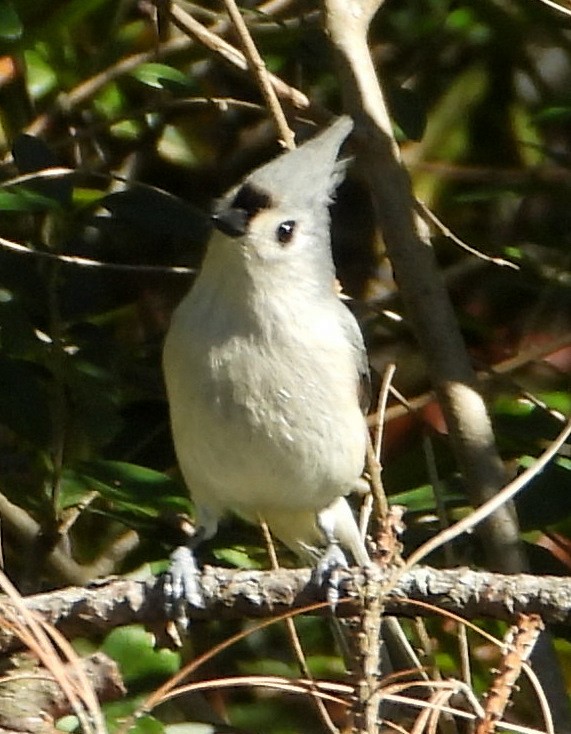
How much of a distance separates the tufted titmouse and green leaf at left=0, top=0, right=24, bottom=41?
40cm

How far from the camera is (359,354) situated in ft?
7.50

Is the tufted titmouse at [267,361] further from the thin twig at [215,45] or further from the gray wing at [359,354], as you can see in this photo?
the thin twig at [215,45]

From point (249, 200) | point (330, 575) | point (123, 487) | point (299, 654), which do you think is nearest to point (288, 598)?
point (330, 575)

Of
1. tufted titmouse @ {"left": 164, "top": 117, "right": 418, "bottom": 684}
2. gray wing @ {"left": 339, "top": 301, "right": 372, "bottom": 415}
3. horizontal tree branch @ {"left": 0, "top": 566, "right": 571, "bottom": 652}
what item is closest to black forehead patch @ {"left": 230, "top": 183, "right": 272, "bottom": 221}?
tufted titmouse @ {"left": 164, "top": 117, "right": 418, "bottom": 684}

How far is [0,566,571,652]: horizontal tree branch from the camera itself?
1.55 metres

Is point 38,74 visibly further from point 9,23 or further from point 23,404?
point 23,404

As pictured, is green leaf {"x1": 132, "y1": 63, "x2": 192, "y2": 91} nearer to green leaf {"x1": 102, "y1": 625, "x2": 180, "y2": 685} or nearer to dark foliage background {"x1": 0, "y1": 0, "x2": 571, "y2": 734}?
dark foliage background {"x1": 0, "y1": 0, "x2": 571, "y2": 734}

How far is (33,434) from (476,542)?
2.46 ft

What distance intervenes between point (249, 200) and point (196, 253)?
23.3 inches

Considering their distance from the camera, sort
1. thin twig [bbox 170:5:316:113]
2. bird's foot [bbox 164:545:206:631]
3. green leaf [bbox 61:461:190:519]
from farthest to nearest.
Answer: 1. thin twig [bbox 170:5:316:113]
2. green leaf [bbox 61:461:190:519]
3. bird's foot [bbox 164:545:206:631]

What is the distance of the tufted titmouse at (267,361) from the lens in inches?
82.8

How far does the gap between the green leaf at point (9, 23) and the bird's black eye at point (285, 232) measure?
1.59 feet

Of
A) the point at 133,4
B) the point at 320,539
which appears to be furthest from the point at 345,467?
the point at 133,4

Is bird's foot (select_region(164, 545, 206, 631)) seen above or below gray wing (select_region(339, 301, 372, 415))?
below
